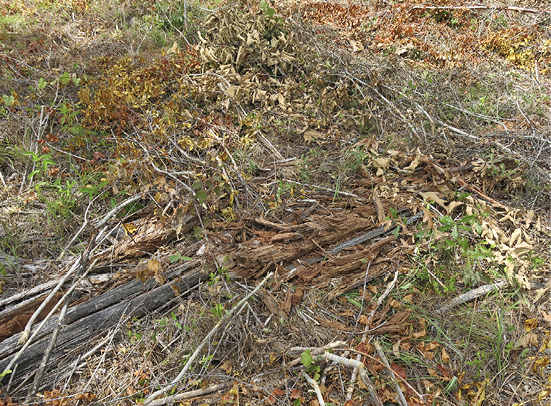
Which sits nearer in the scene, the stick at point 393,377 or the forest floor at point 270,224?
the stick at point 393,377

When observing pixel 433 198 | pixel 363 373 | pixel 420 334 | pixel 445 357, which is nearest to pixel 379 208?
pixel 433 198

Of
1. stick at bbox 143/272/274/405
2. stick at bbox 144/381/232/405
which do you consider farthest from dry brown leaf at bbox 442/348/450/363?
stick at bbox 144/381/232/405

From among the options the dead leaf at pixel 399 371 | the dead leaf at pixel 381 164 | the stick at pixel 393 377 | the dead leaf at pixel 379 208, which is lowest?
the dead leaf at pixel 399 371

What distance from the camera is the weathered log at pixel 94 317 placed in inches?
77.0

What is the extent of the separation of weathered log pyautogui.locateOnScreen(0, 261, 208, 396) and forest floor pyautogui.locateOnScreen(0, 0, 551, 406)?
0.01 m

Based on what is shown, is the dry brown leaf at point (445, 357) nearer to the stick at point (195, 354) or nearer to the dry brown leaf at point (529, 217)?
the stick at point (195, 354)

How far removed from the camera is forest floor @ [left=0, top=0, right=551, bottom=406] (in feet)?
6.40

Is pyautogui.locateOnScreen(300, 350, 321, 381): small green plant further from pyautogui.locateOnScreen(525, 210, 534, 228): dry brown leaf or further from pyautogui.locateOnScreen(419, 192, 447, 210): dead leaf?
pyautogui.locateOnScreen(525, 210, 534, 228): dry brown leaf

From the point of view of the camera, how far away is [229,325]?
6.83 feet

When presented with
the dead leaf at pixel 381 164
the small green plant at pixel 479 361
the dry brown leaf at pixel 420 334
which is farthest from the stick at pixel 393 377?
the dead leaf at pixel 381 164

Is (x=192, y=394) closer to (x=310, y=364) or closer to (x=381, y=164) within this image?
(x=310, y=364)

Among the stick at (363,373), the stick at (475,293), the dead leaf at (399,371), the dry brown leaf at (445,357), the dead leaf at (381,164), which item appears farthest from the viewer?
the dead leaf at (381,164)

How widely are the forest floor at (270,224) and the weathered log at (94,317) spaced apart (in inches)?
0.5

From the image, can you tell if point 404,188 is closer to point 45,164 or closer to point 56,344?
point 56,344
